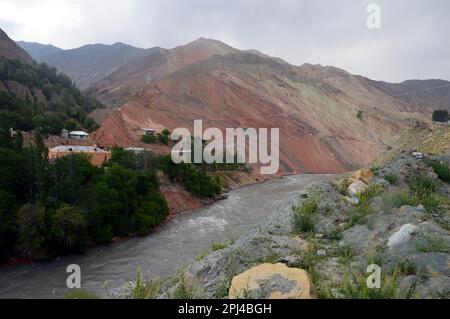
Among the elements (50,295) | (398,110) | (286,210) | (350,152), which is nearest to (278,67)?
(350,152)

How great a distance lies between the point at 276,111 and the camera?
65.6 meters

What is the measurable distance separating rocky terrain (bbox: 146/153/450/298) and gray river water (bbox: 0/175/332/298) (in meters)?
4.45

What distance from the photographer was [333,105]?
247ft

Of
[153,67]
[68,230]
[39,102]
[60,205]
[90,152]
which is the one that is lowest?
[68,230]

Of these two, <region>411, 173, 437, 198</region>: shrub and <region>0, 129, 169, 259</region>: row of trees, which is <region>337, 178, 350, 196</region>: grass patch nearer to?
<region>411, 173, 437, 198</region>: shrub

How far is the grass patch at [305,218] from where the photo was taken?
15.7 ft

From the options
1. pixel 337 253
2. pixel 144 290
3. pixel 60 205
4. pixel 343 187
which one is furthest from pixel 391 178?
pixel 60 205

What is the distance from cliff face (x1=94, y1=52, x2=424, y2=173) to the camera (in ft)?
188

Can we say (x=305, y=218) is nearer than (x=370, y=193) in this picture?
Yes

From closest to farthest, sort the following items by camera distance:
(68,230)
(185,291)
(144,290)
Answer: (185,291), (144,290), (68,230)

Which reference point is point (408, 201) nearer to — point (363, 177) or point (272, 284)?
point (363, 177)

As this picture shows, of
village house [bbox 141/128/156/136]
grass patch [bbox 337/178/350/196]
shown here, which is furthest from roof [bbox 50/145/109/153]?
grass patch [bbox 337/178/350/196]

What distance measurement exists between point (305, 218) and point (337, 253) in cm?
79

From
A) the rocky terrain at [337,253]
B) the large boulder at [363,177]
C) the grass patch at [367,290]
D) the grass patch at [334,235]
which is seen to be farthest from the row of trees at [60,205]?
the grass patch at [367,290]
